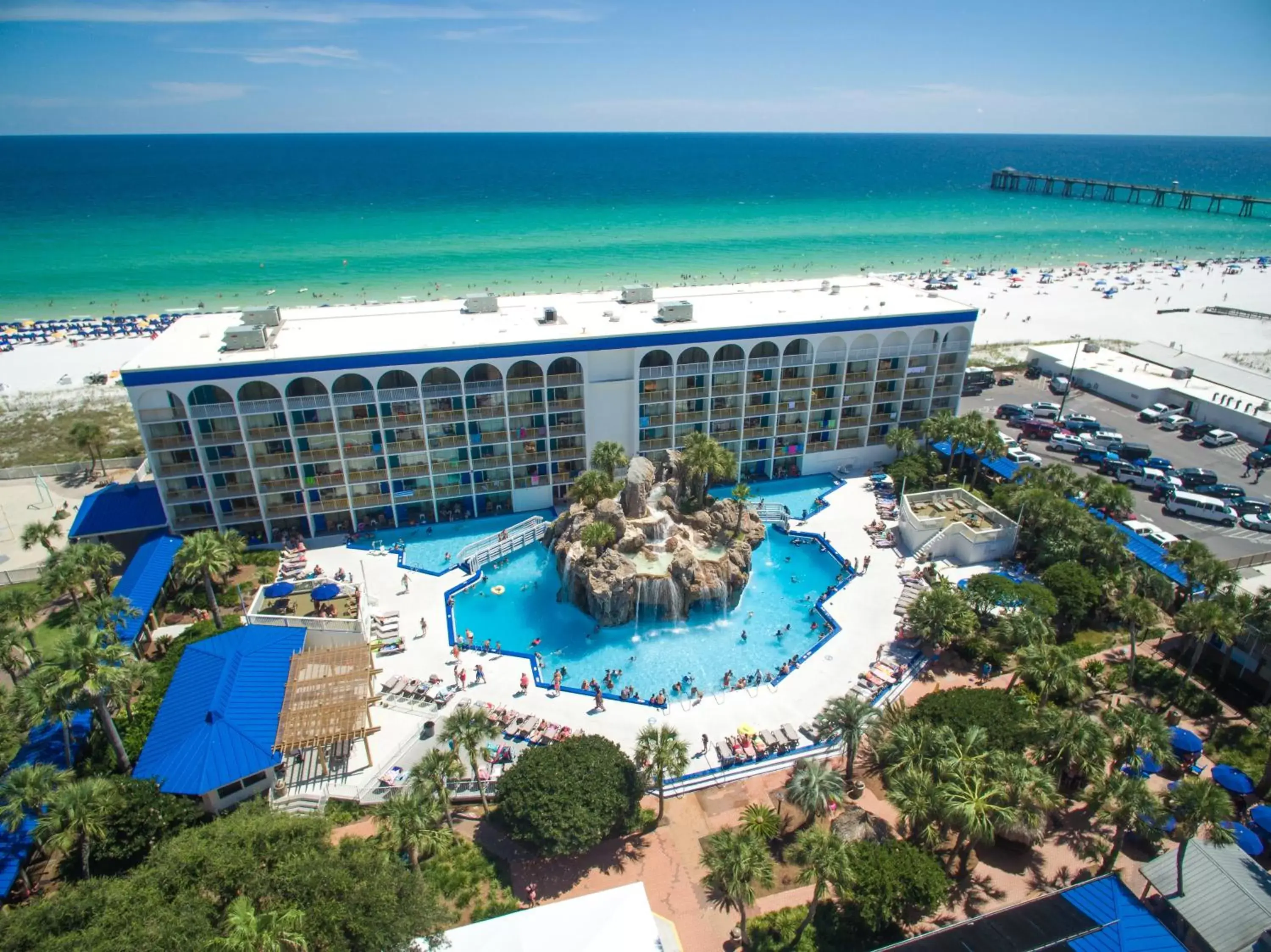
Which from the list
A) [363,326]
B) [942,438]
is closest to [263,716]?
[363,326]

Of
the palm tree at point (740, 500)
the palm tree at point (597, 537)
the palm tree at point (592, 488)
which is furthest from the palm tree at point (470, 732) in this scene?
the palm tree at point (740, 500)

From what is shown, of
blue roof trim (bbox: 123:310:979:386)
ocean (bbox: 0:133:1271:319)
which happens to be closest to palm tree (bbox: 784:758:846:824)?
blue roof trim (bbox: 123:310:979:386)

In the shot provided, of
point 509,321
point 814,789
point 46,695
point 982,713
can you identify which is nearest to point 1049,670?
point 982,713

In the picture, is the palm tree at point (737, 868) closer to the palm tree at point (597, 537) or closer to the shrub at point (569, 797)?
the shrub at point (569, 797)

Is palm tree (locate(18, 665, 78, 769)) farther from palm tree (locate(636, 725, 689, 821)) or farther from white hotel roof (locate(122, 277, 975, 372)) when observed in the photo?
white hotel roof (locate(122, 277, 975, 372))

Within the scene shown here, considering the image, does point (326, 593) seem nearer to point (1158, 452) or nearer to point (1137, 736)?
point (1137, 736)

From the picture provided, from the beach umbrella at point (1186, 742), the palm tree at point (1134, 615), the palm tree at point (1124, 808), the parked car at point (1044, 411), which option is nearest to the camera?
the palm tree at point (1124, 808)
